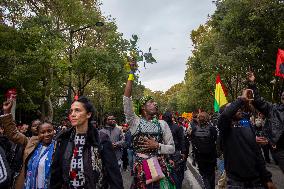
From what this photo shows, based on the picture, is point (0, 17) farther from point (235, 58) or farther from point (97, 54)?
point (235, 58)

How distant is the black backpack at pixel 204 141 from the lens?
8.52 metres

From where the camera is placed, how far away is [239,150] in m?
4.96

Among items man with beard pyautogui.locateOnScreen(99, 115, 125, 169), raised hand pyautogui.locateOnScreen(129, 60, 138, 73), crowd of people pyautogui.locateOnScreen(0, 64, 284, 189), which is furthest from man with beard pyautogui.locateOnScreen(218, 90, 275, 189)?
man with beard pyautogui.locateOnScreen(99, 115, 125, 169)

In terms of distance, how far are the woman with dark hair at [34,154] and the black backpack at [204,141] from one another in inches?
172

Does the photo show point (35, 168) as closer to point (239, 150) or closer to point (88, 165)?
point (88, 165)

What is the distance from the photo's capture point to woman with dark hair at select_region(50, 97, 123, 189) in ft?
11.9

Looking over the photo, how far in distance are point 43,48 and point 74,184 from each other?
1856 centimetres

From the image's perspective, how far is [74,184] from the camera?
143 inches

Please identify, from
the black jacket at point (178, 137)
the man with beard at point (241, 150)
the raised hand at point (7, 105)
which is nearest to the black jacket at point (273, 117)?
the man with beard at point (241, 150)

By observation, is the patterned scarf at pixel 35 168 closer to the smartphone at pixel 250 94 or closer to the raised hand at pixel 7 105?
the raised hand at pixel 7 105

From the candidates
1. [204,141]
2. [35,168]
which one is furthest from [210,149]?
[35,168]

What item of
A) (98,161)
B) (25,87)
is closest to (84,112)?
(98,161)

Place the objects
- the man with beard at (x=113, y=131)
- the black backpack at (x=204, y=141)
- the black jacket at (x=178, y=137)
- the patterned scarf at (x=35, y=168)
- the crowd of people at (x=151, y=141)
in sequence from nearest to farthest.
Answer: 1. the crowd of people at (x=151, y=141)
2. the patterned scarf at (x=35, y=168)
3. the black backpack at (x=204, y=141)
4. the black jacket at (x=178, y=137)
5. the man with beard at (x=113, y=131)

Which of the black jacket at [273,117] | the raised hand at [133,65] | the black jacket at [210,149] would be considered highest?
the raised hand at [133,65]
